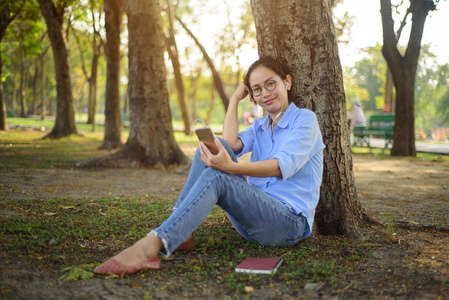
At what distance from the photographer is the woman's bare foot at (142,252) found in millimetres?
2834

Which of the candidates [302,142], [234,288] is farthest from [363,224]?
[234,288]

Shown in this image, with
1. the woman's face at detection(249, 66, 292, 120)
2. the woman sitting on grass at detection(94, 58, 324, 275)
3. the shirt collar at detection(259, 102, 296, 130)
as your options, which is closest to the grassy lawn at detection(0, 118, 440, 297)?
the woman sitting on grass at detection(94, 58, 324, 275)

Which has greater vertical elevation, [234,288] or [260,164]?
[260,164]

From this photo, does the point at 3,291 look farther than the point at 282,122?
No

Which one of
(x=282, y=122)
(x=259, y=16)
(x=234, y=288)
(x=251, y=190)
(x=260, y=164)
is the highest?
(x=259, y=16)

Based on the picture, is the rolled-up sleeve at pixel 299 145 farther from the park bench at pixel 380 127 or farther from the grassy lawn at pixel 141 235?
the park bench at pixel 380 127

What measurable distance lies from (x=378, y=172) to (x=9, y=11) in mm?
15543

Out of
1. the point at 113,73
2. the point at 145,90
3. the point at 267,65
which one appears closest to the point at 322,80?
the point at 267,65

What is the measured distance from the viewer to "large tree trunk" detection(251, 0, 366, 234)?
3857mm

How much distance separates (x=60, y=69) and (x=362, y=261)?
15.4 m

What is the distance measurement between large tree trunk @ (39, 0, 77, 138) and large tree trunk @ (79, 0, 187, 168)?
7.54 meters

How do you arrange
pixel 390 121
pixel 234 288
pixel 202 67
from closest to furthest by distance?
pixel 234 288, pixel 390 121, pixel 202 67

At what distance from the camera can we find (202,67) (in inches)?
1646

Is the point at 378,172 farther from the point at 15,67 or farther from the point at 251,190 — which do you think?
the point at 15,67
